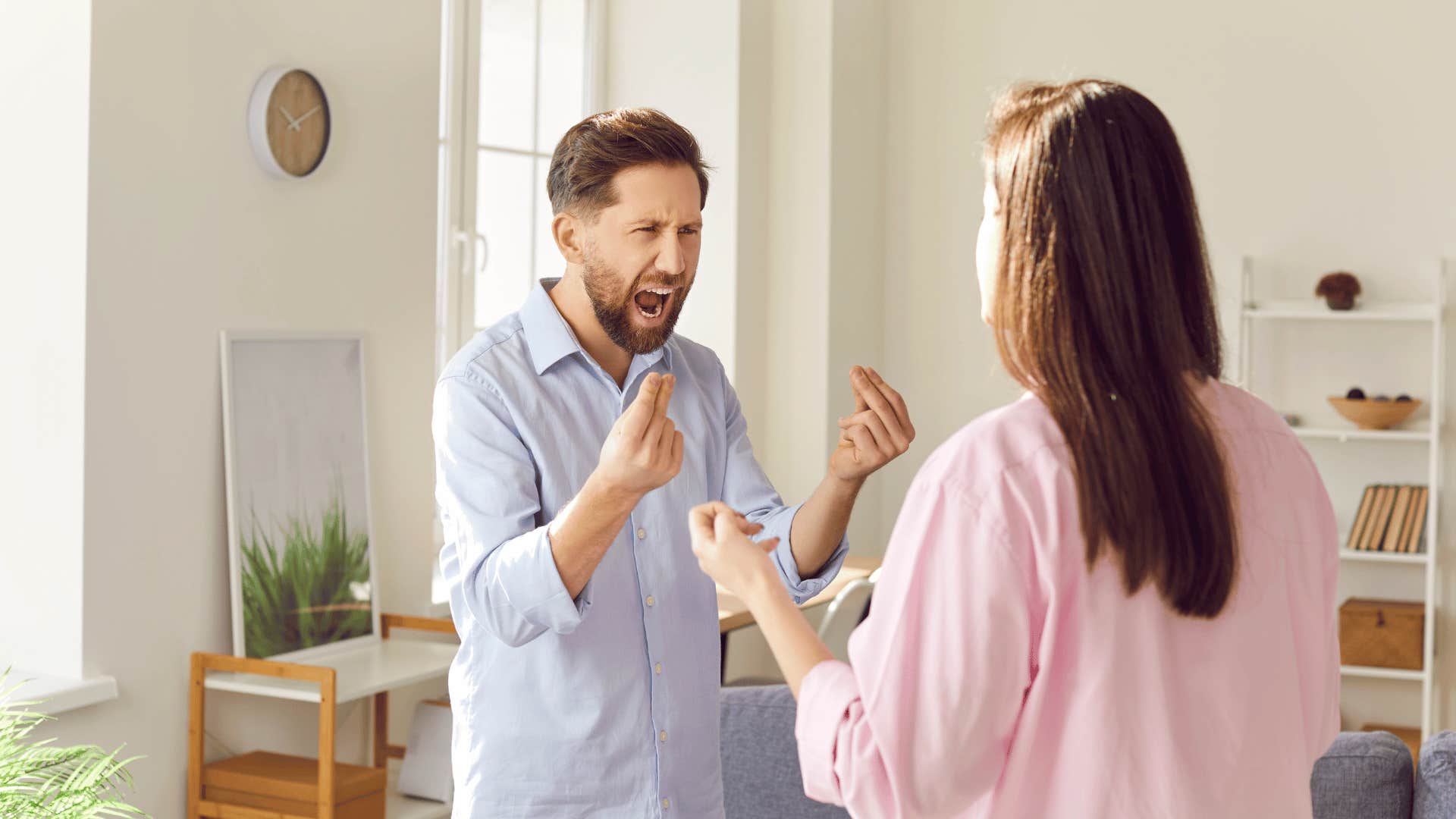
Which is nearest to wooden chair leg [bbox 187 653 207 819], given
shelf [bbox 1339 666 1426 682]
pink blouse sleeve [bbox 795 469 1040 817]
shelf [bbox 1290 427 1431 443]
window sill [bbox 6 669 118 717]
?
window sill [bbox 6 669 118 717]

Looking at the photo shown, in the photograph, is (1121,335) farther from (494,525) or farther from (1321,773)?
(1321,773)

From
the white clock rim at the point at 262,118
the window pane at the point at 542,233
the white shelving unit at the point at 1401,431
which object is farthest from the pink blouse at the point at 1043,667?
the white shelving unit at the point at 1401,431

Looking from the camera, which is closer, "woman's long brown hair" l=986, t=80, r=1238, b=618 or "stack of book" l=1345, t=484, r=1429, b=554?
"woman's long brown hair" l=986, t=80, r=1238, b=618

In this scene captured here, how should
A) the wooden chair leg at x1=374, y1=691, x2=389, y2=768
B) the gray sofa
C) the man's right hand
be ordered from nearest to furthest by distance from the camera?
the man's right hand → the gray sofa → the wooden chair leg at x1=374, y1=691, x2=389, y2=768

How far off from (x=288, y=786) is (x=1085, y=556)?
2.12 m

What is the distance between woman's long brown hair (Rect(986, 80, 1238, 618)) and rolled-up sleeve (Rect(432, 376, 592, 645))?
2.08ft

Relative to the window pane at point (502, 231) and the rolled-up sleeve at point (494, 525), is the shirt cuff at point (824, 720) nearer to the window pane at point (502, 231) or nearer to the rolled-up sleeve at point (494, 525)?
the rolled-up sleeve at point (494, 525)

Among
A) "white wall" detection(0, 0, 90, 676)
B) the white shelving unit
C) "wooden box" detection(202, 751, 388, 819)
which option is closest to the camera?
"white wall" detection(0, 0, 90, 676)

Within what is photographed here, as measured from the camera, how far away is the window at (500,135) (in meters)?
3.87

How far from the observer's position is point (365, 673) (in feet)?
9.64

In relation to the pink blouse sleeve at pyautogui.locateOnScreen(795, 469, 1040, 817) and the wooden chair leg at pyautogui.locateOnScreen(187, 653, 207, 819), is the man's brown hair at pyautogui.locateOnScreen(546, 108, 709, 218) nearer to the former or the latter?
the pink blouse sleeve at pyautogui.locateOnScreen(795, 469, 1040, 817)

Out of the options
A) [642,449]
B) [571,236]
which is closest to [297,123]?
[571,236]

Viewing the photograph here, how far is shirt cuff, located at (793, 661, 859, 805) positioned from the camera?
105 cm

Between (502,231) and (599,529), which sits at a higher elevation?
(502,231)
